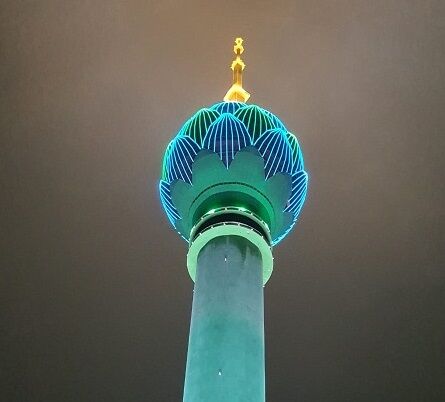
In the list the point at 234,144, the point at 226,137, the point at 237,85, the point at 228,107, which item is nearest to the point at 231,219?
the point at 234,144

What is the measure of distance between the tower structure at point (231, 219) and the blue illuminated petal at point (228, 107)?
18 mm

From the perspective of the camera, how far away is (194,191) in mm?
12086

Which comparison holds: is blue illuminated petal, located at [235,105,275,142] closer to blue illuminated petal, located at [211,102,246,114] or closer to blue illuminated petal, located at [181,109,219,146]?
blue illuminated petal, located at [211,102,246,114]

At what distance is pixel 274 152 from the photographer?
12.2m

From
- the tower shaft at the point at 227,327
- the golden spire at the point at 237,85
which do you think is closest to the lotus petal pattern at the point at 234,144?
the golden spire at the point at 237,85

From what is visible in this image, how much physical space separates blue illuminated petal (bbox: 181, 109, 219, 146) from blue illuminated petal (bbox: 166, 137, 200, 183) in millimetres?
110

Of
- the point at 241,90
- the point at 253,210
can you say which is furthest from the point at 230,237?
the point at 241,90

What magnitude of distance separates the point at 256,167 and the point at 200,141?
1.12 m

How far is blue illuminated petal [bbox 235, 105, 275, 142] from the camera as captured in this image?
12.3 m

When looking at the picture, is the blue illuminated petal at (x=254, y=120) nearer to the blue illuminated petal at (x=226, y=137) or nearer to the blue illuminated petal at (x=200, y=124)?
the blue illuminated petal at (x=226, y=137)

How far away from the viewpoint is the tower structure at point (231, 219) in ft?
32.0

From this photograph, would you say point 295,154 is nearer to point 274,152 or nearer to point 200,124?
point 274,152

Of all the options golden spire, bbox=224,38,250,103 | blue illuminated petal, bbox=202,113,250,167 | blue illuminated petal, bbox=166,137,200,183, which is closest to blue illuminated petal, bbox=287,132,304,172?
blue illuminated petal, bbox=202,113,250,167

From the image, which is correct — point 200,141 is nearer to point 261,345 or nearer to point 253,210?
point 253,210
